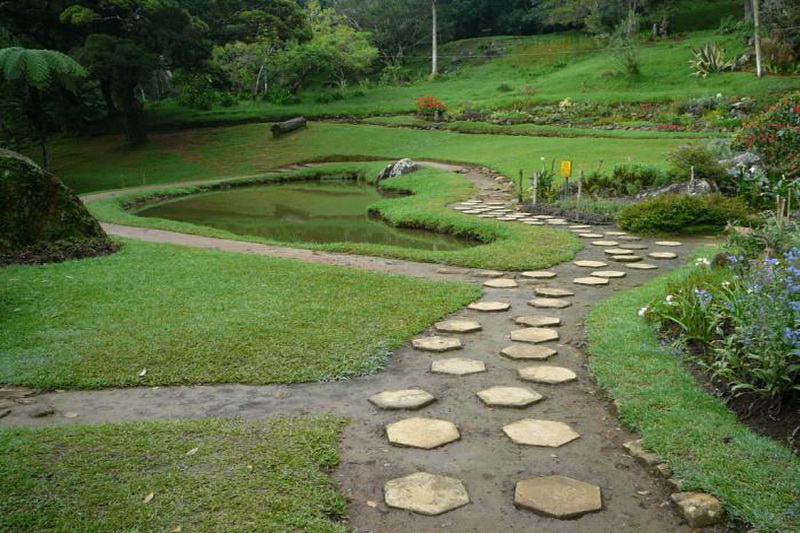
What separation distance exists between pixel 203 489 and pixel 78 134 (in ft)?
99.9

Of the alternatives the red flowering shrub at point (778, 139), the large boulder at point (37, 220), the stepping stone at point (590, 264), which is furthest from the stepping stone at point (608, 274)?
the large boulder at point (37, 220)

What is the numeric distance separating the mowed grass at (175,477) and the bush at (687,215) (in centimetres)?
704

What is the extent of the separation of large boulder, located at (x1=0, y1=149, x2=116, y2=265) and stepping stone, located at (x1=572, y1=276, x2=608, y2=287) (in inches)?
254

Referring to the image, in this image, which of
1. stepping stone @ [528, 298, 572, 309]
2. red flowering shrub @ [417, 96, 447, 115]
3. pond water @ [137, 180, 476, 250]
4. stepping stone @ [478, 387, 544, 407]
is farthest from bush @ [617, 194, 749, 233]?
red flowering shrub @ [417, 96, 447, 115]

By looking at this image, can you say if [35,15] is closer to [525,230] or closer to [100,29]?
[100,29]

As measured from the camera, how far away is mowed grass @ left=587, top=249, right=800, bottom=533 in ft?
8.34

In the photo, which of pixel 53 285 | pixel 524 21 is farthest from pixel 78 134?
pixel 524 21

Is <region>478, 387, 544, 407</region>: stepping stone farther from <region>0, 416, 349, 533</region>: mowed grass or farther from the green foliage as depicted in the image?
the green foliage

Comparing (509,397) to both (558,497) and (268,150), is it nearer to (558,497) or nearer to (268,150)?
(558,497)

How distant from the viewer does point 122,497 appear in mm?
2648

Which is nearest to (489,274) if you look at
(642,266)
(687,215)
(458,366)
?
(642,266)

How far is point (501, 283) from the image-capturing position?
656cm

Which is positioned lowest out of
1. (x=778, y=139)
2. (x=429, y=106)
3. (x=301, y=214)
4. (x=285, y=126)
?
(x=301, y=214)

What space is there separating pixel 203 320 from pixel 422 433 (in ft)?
8.87
